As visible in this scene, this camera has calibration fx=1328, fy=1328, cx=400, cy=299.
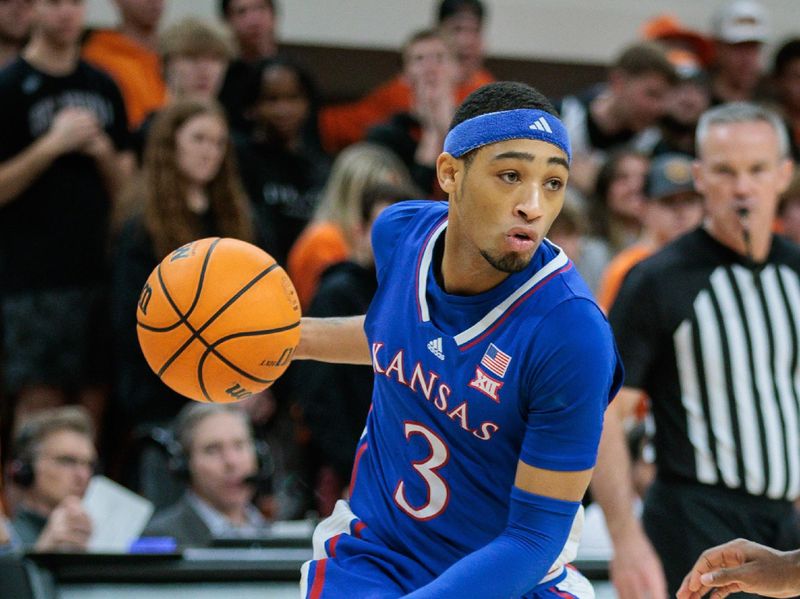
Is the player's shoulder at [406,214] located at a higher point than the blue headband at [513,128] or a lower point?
lower

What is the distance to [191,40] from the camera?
24.7 feet

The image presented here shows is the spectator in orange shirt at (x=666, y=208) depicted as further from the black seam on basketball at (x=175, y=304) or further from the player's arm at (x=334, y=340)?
the black seam on basketball at (x=175, y=304)

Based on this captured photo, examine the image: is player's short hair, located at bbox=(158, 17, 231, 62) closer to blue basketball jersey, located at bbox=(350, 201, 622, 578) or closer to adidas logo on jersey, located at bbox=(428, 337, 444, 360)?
blue basketball jersey, located at bbox=(350, 201, 622, 578)

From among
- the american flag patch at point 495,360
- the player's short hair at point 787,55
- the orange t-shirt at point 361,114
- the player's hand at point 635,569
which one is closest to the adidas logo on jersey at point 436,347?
the american flag patch at point 495,360

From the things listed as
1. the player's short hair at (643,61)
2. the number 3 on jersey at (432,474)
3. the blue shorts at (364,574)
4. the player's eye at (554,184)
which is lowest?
the blue shorts at (364,574)

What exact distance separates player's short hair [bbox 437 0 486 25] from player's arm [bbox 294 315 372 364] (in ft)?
18.7

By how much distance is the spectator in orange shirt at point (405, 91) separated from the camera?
30.2ft

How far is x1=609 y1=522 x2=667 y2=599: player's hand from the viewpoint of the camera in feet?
15.3

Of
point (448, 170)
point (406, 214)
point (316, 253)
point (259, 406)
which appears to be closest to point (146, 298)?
point (406, 214)

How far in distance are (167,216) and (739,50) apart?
504 centimetres

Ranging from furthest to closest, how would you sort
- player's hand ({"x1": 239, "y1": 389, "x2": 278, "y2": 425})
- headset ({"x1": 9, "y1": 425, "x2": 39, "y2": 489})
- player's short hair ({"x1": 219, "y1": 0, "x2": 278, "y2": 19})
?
1. player's short hair ({"x1": 219, "y1": 0, "x2": 278, "y2": 19})
2. player's hand ({"x1": 239, "y1": 389, "x2": 278, "y2": 425})
3. headset ({"x1": 9, "y1": 425, "x2": 39, "y2": 489})

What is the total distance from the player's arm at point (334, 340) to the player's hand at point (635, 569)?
53.2 inches

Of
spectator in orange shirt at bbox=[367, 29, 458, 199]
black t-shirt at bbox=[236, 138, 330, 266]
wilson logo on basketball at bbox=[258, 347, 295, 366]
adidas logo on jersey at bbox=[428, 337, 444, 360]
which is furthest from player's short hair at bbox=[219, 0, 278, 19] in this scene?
adidas logo on jersey at bbox=[428, 337, 444, 360]

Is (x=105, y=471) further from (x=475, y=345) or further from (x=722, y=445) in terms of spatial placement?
(x=475, y=345)
